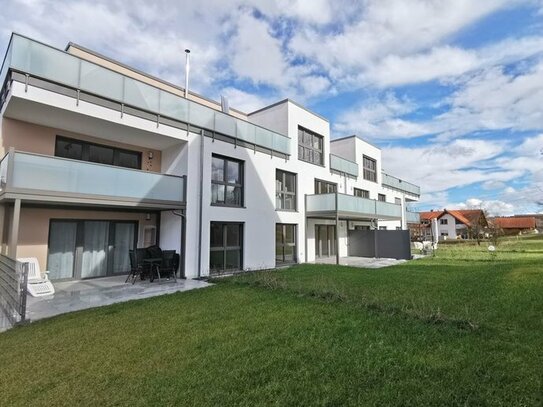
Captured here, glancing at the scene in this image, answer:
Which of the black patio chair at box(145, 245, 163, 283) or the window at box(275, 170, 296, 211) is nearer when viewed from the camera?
the black patio chair at box(145, 245, 163, 283)

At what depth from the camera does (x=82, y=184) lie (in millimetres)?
9125

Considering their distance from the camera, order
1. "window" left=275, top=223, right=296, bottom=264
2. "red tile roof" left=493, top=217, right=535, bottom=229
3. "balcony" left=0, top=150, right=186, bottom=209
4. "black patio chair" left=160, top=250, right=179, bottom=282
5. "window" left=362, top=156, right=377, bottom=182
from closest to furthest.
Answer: "balcony" left=0, top=150, right=186, bottom=209, "black patio chair" left=160, top=250, right=179, bottom=282, "window" left=275, top=223, right=296, bottom=264, "window" left=362, top=156, right=377, bottom=182, "red tile roof" left=493, top=217, right=535, bottom=229

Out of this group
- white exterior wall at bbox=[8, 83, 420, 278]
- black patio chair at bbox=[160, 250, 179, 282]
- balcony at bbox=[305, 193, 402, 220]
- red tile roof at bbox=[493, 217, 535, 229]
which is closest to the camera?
white exterior wall at bbox=[8, 83, 420, 278]

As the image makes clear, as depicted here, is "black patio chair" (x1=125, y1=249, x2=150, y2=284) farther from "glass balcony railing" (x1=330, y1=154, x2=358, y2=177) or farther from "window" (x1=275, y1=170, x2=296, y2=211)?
"glass balcony railing" (x1=330, y1=154, x2=358, y2=177)

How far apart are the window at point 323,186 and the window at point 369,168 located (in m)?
5.75

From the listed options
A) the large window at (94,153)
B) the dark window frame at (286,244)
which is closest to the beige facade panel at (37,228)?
the large window at (94,153)

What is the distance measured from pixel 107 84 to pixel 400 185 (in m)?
26.7

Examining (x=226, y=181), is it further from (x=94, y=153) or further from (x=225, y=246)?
(x=94, y=153)

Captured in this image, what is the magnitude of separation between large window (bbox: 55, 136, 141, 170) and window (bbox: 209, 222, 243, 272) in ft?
13.3

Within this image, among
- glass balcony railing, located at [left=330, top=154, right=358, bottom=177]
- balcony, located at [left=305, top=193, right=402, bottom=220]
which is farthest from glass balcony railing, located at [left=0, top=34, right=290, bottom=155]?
glass balcony railing, located at [left=330, top=154, right=358, bottom=177]

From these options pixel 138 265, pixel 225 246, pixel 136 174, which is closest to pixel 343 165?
pixel 225 246

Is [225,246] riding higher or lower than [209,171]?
lower

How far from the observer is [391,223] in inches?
1071

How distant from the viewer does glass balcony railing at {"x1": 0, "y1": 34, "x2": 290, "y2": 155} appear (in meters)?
8.14
